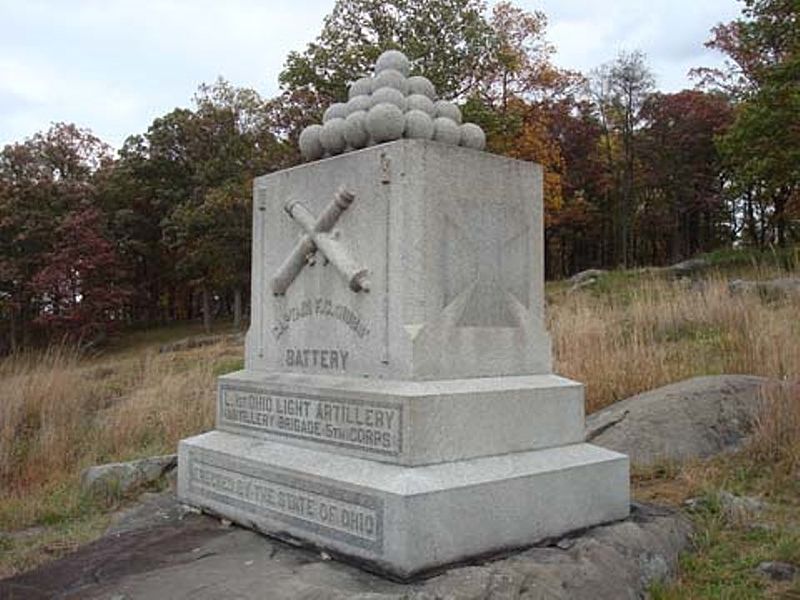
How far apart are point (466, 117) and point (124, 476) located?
1494 cm

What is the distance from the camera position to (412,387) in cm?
368

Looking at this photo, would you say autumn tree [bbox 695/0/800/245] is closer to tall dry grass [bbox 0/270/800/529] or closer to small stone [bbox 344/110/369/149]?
tall dry grass [bbox 0/270/800/529]

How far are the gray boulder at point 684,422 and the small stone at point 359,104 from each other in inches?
123

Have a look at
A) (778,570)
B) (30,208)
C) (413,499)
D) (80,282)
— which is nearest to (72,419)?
(413,499)

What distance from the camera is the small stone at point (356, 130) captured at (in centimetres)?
421

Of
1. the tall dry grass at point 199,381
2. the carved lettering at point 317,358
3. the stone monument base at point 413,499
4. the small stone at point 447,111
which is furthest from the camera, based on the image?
the tall dry grass at point 199,381

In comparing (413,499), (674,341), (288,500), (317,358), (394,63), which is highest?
(394,63)

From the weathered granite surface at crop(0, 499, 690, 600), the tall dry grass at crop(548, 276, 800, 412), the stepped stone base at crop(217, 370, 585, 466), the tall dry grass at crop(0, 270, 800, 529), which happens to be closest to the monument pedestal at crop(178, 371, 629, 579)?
the stepped stone base at crop(217, 370, 585, 466)

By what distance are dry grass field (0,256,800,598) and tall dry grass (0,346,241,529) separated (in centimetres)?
2

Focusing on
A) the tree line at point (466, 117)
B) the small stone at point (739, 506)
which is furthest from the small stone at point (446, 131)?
the tree line at point (466, 117)

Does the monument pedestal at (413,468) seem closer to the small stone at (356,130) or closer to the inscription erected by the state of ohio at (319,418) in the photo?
the inscription erected by the state of ohio at (319,418)

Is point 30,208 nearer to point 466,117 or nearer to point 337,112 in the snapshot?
point 466,117

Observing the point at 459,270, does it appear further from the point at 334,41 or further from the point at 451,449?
the point at 334,41

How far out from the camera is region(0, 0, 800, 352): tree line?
2075cm
